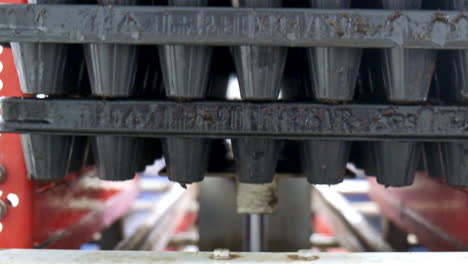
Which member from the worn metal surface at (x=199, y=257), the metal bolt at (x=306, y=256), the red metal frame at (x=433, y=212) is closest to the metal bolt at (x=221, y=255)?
the worn metal surface at (x=199, y=257)

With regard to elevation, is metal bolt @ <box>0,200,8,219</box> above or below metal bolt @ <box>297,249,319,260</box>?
above

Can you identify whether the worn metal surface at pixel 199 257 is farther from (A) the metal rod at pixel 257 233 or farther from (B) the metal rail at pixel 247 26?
(A) the metal rod at pixel 257 233

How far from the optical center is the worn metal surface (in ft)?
2.50

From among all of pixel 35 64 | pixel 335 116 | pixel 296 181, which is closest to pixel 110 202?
pixel 296 181

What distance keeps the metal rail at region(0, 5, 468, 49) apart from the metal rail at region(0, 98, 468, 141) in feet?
0.33

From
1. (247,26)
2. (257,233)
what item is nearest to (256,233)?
(257,233)

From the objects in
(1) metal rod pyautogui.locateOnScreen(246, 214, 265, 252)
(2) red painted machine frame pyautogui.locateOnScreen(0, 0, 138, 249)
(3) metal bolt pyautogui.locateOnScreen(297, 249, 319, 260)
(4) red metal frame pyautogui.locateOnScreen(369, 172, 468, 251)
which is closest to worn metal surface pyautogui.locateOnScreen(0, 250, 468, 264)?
(3) metal bolt pyautogui.locateOnScreen(297, 249, 319, 260)

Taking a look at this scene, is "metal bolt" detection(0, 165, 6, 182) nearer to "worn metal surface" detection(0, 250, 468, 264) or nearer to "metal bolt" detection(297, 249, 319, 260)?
"worn metal surface" detection(0, 250, 468, 264)

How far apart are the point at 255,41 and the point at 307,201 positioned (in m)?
0.90

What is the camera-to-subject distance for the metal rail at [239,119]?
717mm

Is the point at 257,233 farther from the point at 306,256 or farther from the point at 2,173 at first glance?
the point at 2,173

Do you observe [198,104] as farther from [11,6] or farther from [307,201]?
[307,201]

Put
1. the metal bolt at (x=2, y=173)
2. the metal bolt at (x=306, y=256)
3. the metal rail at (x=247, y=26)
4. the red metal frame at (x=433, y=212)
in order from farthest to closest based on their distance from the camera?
the red metal frame at (x=433, y=212), the metal bolt at (x=2, y=173), the metal bolt at (x=306, y=256), the metal rail at (x=247, y=26)

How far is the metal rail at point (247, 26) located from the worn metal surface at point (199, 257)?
13.9 inches
